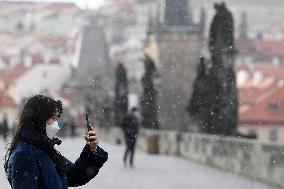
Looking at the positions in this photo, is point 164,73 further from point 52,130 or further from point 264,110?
point 52,130


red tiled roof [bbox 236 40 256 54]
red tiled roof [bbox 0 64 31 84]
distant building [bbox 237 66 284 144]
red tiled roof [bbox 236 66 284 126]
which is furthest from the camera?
red tiled roof [bbox 236 40 256 54]

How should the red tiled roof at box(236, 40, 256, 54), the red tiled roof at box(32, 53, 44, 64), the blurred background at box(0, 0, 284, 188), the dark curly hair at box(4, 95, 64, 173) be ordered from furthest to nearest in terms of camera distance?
1. the red tiled roof at box(236, 40, 256, 54)
2. the red tiled roof at box(32, 53, 44, 64)
3. the blurred background at box(0, 0, 284, 188)
4. the dark curly hair at box(4, 95, 64, 173)

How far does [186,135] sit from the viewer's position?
57.9ft

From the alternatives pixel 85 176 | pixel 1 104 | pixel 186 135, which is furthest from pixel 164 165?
pixel 1 104

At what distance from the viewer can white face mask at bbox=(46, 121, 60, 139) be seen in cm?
311

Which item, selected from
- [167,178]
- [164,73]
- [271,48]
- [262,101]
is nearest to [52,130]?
[167,178]

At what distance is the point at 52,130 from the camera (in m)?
3.13

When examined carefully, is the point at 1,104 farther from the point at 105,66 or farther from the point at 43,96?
the point at 43,96

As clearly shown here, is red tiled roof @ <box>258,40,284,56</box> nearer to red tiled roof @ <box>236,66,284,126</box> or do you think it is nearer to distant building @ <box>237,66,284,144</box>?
red tiled roof @ <box>236,66,284,126</box>

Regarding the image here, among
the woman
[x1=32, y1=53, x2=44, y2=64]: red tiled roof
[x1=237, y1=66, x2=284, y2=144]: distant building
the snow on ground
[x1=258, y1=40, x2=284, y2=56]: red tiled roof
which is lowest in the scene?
[x1=237, y1=66, x2=284, y2=144]: distant building

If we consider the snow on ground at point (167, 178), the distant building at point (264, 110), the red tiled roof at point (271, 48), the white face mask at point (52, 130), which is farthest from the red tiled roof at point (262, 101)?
the white face mask at point (52, 130)

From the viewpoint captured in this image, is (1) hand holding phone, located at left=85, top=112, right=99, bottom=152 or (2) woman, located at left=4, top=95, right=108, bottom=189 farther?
(1) hand holding phone, located at left=85, top=112, right=99, bottom=152

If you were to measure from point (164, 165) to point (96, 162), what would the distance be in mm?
12481

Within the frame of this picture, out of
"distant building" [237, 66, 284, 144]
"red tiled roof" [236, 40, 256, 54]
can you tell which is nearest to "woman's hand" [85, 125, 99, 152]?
Result: "distant building" [237, 66, 284, 144]
